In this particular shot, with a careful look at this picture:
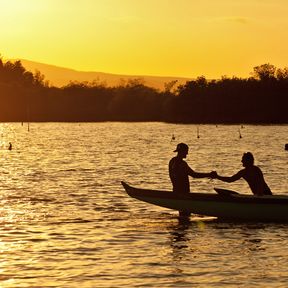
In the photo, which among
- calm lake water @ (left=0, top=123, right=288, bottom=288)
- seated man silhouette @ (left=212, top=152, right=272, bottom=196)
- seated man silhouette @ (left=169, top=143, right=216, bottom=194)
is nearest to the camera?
calm lake water @ (left=0, top=123, right=288, bottom=288)

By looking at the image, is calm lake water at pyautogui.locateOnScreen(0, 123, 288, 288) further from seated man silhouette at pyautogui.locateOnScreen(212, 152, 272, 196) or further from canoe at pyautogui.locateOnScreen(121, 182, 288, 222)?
seated man silhouette at pyautogui.locateOnScreen(212, 152, 272, 196)

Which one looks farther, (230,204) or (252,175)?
(230,204)

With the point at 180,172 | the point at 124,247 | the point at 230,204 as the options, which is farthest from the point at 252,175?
the point at 124,247

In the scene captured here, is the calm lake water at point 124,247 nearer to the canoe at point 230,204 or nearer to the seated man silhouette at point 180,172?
the canoe at point 230,204

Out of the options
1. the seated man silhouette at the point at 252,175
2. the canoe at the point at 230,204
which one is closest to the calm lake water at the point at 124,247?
the canoe at the point at 230,204

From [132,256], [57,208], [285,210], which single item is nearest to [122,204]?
[57,208]

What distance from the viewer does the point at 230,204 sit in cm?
2450

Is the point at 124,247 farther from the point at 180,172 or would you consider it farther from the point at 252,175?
the point at 252,175

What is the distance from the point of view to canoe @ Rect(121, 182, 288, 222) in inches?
942

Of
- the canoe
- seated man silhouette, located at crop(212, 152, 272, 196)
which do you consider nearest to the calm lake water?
the canoe

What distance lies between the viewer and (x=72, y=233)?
24.3m

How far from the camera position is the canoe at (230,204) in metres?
23.9

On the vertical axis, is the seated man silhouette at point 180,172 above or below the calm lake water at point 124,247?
above

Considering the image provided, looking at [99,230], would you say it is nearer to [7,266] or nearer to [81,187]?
[7,266]
